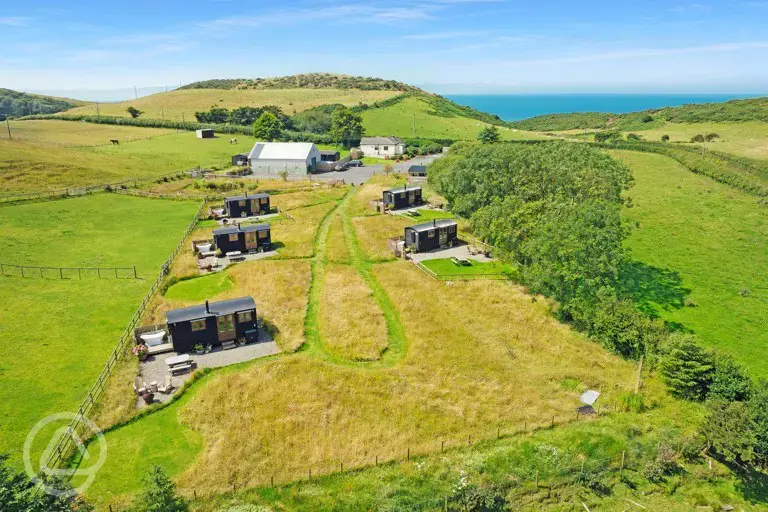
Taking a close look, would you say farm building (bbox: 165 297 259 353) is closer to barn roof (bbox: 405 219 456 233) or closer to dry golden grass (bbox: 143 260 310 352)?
dry golden grass (bbox: 143 260 310 352)

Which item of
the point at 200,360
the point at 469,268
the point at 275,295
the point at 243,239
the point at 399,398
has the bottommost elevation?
the point at 399,398

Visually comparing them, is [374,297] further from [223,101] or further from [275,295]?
[223,101]

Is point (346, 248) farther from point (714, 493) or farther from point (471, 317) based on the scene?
point (714, 493)

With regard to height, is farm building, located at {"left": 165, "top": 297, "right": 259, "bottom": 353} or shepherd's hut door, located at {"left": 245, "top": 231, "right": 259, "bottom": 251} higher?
shepherd's hut door, located at {"left": 245, "top": 231, "right": 259, "bottom": 251}

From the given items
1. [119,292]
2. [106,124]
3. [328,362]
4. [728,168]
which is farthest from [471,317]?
[106,124]

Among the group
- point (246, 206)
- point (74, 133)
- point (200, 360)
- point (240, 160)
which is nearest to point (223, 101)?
point (74, 133)

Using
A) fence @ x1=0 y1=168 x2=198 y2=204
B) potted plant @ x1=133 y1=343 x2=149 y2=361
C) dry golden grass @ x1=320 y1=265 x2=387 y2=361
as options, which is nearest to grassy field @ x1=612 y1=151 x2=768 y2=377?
dry golden grass @ x1=320 y1=265 x2=387 y2=361
